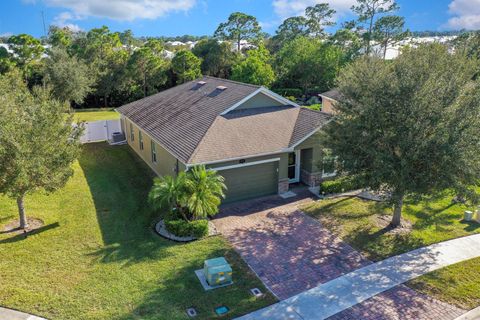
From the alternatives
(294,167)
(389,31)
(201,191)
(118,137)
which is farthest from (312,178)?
(389,31)

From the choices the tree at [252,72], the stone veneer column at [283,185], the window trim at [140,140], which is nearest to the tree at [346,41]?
the tree at [252,72]

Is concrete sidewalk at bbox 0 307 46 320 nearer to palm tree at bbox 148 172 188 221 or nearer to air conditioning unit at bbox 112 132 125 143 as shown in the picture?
palm tree at bbox 148 172 188 221

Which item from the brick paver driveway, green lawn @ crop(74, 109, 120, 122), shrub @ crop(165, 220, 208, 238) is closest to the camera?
the brick paver driveway

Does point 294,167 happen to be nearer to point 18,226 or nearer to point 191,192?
point 191,192

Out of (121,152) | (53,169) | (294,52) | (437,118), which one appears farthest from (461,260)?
(294,52)

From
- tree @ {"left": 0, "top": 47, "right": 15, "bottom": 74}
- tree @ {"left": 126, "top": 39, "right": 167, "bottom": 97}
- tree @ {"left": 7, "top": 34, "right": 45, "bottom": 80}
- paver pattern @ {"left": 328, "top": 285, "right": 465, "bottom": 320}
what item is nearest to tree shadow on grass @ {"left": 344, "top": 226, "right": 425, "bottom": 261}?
paver pattern @ {"left": 328, "top": 285, "right": 465, "bottom": 320}
